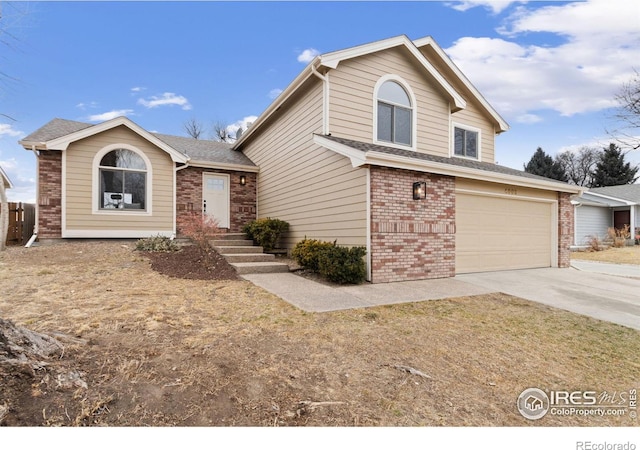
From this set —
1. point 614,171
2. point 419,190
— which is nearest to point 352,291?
point 419,190

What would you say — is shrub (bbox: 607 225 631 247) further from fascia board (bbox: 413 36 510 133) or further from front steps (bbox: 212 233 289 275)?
A: front steps (bbox: 212 233 289 275)

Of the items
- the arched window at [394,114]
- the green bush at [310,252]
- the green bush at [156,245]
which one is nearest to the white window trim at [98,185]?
the green bush at [156,245]

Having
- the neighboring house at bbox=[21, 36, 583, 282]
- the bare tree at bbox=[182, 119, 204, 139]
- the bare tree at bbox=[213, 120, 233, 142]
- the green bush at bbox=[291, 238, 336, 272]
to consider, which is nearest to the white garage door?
the neighboring house at bbox=[21, 36, 583, 282]

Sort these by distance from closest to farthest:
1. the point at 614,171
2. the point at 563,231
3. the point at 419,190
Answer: the point at 419,190, the point at 563,231, the point at 614,171

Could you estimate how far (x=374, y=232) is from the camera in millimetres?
6746

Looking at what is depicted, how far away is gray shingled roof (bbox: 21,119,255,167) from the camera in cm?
980

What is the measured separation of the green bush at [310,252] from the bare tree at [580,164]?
43.7 m

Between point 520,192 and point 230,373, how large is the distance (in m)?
9.81

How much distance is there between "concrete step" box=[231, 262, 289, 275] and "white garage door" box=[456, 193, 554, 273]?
15.1ft

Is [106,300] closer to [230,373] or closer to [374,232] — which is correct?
[230,373]

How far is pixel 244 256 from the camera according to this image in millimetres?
8492

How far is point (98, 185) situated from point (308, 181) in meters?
6.61

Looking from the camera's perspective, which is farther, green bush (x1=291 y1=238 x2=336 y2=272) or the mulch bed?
green bush (x1=291 y1=238 x2=336 y2=272)

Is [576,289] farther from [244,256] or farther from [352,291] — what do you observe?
[244,256]
